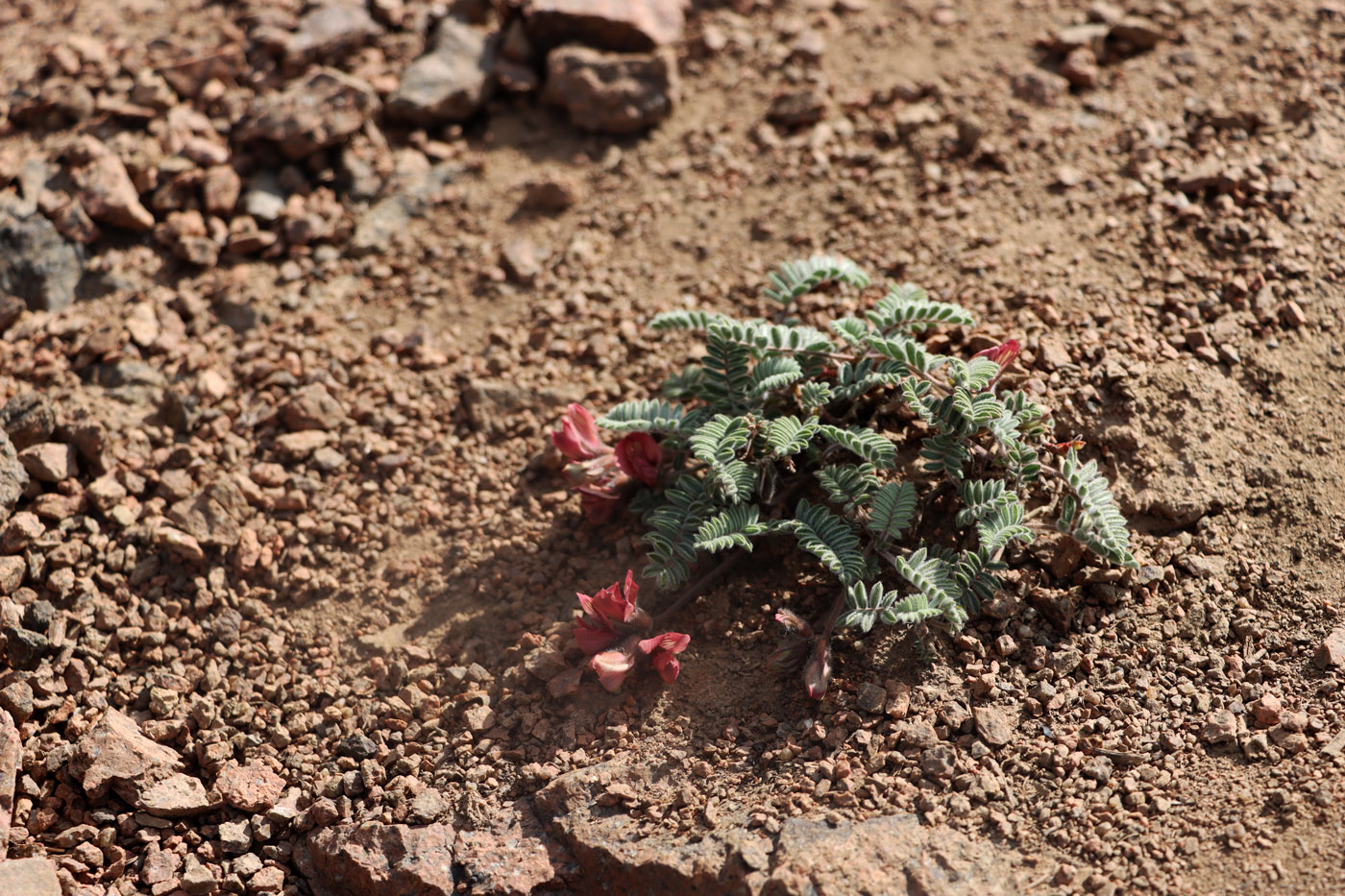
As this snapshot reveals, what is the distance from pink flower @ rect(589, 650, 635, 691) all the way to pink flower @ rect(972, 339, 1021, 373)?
4.15ft

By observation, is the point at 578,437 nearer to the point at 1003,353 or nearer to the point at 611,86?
the point at 1003,353

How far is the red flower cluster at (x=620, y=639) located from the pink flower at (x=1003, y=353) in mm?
1135

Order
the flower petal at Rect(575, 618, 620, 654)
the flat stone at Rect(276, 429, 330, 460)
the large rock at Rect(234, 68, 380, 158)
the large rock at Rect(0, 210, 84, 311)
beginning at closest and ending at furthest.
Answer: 1. the flower petal at Rect(575, 618, 620, 654)
2. the flat stone at Rect(276, 429, 330, 460)
3. the large rock at Rect(0, 210, 84, 311)
4. the large rock at Rect(234, 68, 380, 158)

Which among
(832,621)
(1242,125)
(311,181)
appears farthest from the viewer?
(311,181)

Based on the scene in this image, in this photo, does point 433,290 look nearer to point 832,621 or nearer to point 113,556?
point 113,556

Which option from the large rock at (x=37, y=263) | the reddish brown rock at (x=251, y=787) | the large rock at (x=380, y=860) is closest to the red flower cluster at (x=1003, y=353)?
the large rock at (x=380, y=860)

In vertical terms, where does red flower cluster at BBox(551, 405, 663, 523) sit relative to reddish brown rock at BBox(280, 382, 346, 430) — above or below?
above

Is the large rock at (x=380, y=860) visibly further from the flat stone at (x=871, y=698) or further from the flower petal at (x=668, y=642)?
the flat stone at (x=871, y=698)

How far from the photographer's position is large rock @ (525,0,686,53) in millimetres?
4230

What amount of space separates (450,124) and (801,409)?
220 cm

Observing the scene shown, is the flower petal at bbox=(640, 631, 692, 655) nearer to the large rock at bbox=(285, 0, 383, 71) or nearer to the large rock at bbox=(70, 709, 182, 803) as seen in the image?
the large rock at bbox=(70, 709, 182, 803)

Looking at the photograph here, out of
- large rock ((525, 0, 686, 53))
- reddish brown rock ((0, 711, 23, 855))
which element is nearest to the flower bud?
reddish brown rock ((0, 711, 23, 855))

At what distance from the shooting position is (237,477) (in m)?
3.28

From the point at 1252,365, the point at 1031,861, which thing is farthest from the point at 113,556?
the point at 1252,365
